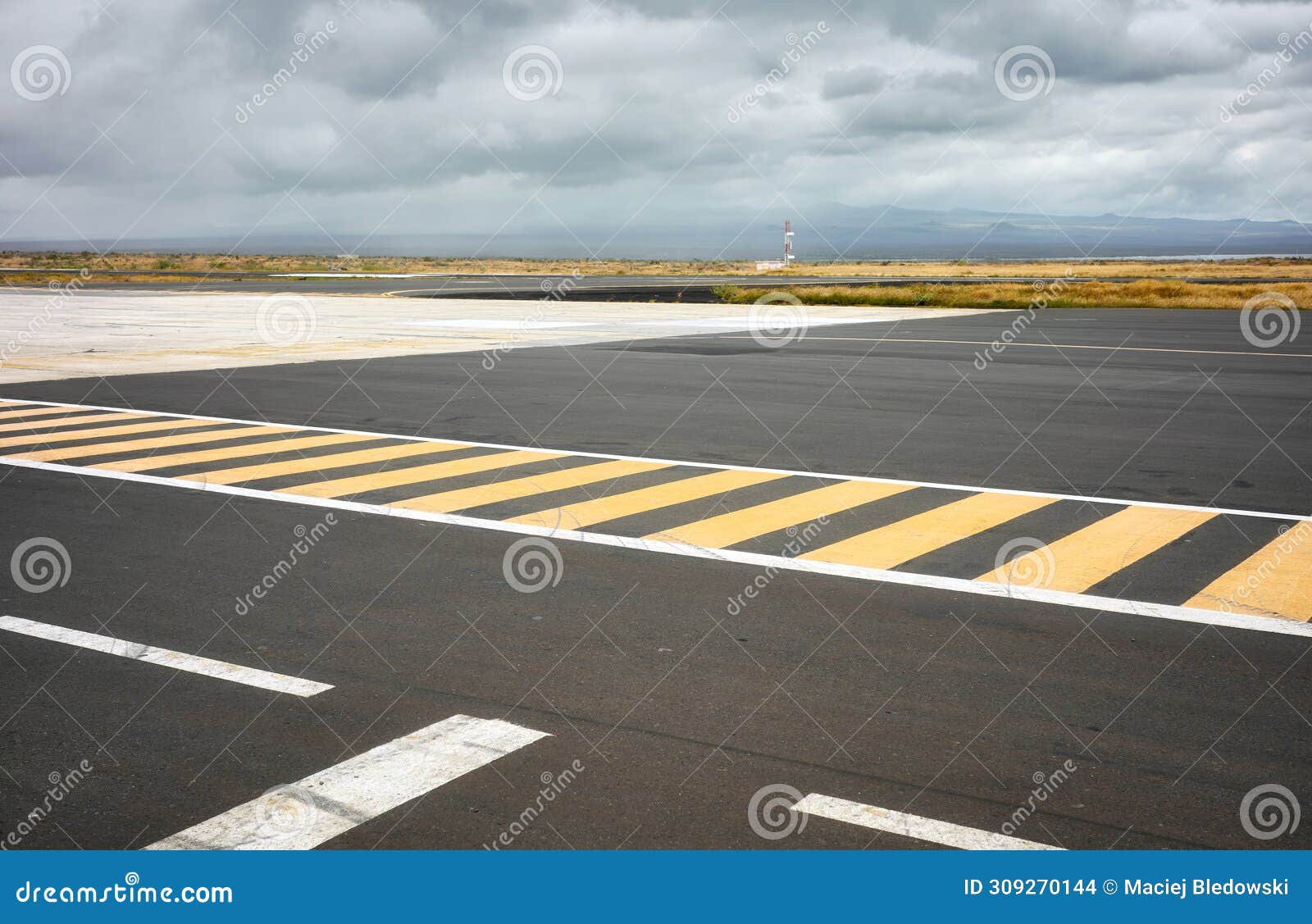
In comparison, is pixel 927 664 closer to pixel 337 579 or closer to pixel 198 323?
pixel 337 579

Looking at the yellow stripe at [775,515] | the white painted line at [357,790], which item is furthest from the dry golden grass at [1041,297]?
the white painted line at [357,790]

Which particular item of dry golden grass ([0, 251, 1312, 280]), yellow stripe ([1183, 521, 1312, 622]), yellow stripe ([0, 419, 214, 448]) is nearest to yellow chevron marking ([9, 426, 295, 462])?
yellow stripe ([0, 419, 214, 448])

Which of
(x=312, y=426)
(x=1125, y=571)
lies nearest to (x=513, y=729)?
(x=1125, y=571)

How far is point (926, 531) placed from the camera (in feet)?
28.6

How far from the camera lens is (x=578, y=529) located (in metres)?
8.71

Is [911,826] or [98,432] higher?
[98,432]

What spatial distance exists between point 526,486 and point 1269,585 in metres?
5.92

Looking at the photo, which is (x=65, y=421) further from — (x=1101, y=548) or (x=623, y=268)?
(x=623, y=268)

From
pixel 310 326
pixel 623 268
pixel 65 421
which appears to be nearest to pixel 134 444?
pixel 65 421

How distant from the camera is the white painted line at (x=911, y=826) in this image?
4117 millimetres

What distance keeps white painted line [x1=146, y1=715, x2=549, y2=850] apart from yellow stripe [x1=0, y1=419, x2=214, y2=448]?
9.87 meters

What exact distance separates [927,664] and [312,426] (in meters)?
9.84

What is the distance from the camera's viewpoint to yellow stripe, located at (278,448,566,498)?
1021cm

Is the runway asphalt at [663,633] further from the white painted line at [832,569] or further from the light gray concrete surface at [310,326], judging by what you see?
the light gray concrete surface at [310,326]
